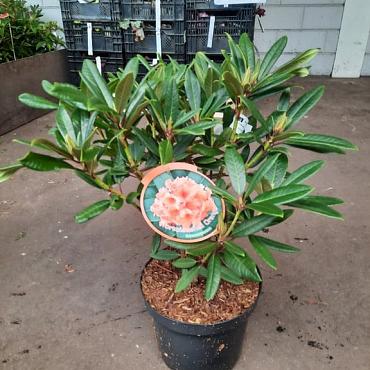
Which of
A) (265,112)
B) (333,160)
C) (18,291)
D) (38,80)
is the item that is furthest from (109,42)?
(18,291)

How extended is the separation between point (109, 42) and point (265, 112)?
61.3 inches

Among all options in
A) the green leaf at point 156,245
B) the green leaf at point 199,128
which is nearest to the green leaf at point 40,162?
the green leaf at point 199,128

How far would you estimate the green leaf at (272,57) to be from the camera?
37.8 inches

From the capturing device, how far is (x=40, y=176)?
2.42m

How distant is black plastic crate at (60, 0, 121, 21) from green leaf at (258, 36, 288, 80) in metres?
2.65

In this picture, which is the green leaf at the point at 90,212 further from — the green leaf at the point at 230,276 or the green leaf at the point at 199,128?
the green leaf at the point at 230,276

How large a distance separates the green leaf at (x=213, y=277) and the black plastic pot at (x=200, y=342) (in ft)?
0.52

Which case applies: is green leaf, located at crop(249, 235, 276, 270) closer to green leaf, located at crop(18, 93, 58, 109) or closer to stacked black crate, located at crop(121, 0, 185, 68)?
green leaf, located at crop(18, 93, 58, 109)

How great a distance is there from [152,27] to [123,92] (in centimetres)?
272

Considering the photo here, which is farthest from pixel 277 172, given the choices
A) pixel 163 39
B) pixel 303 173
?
pixel 163 39

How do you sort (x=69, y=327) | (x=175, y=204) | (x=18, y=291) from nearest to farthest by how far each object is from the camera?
(x=175, y=204) → (x=69, y=327) → (x=18, y=291)

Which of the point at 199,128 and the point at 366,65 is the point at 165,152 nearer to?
the point at 199,128

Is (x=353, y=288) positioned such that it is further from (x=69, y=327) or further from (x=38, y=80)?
(x=38, y=80)

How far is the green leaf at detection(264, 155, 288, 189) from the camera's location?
0.93 meters
